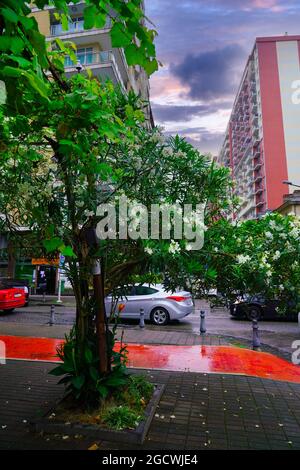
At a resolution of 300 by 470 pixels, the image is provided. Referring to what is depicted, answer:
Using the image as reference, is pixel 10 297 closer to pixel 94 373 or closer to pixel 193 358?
pixel 193 358

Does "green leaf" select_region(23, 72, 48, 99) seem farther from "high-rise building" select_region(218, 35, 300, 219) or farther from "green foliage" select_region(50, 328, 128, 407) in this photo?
"high-rise building" select_region(218, 35, 300, 219)

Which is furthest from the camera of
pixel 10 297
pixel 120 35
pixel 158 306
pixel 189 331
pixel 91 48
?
pixel 91 48

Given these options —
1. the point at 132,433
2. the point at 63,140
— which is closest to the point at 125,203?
the point at 63,140

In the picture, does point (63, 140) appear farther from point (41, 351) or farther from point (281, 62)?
point (281, 62)

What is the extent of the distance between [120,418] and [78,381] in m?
0.68

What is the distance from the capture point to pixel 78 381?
442 centimetres

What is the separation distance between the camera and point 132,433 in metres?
3.95

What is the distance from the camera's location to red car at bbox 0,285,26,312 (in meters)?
15.2

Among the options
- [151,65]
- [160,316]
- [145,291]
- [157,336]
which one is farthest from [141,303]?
[151,65]

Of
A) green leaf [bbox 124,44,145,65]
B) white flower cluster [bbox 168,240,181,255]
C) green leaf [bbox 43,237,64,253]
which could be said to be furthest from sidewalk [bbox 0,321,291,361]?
green leaf [bbox 124,44,145,65]

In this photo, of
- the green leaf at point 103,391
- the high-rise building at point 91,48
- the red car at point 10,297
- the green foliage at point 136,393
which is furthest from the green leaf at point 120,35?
the high-rise building at point 91,48

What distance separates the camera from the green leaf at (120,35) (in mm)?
2797

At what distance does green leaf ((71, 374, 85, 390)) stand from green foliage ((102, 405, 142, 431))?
0.45 m

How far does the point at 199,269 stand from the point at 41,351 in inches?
238
